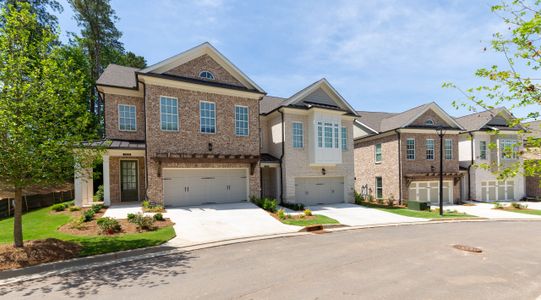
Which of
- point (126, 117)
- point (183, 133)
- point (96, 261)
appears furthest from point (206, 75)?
point (96, 261)

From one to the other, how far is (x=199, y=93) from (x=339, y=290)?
13.9 metres

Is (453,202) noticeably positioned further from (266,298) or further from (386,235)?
(266,298)

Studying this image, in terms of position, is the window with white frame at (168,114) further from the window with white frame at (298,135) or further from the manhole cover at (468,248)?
the manhole cover at (468,248)

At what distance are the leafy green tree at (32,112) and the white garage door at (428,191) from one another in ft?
79.3

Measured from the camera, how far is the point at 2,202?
15.5 meters

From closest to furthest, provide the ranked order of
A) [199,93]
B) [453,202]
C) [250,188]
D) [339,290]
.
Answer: [339,290] < [199,93] < [250,188] < [453,202]

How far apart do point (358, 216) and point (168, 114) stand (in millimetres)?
12976

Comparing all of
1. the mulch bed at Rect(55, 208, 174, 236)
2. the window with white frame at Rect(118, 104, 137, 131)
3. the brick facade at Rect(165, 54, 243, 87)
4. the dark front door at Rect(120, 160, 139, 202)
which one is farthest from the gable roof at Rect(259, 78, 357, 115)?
the mulch bed at Rect(55, 208, 174, 236)

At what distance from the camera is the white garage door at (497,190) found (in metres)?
25.8

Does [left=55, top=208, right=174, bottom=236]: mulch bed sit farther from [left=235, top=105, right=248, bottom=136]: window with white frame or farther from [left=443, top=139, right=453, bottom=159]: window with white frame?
[left=443, top=139, right=453, bottom=159]: window with white frame

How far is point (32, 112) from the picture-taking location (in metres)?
7.62

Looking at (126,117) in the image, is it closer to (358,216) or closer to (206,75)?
(206,75)

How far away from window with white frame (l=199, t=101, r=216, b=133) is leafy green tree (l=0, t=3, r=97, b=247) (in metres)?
8.31

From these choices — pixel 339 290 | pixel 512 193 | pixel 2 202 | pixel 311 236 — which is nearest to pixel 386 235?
pixel 311 236
